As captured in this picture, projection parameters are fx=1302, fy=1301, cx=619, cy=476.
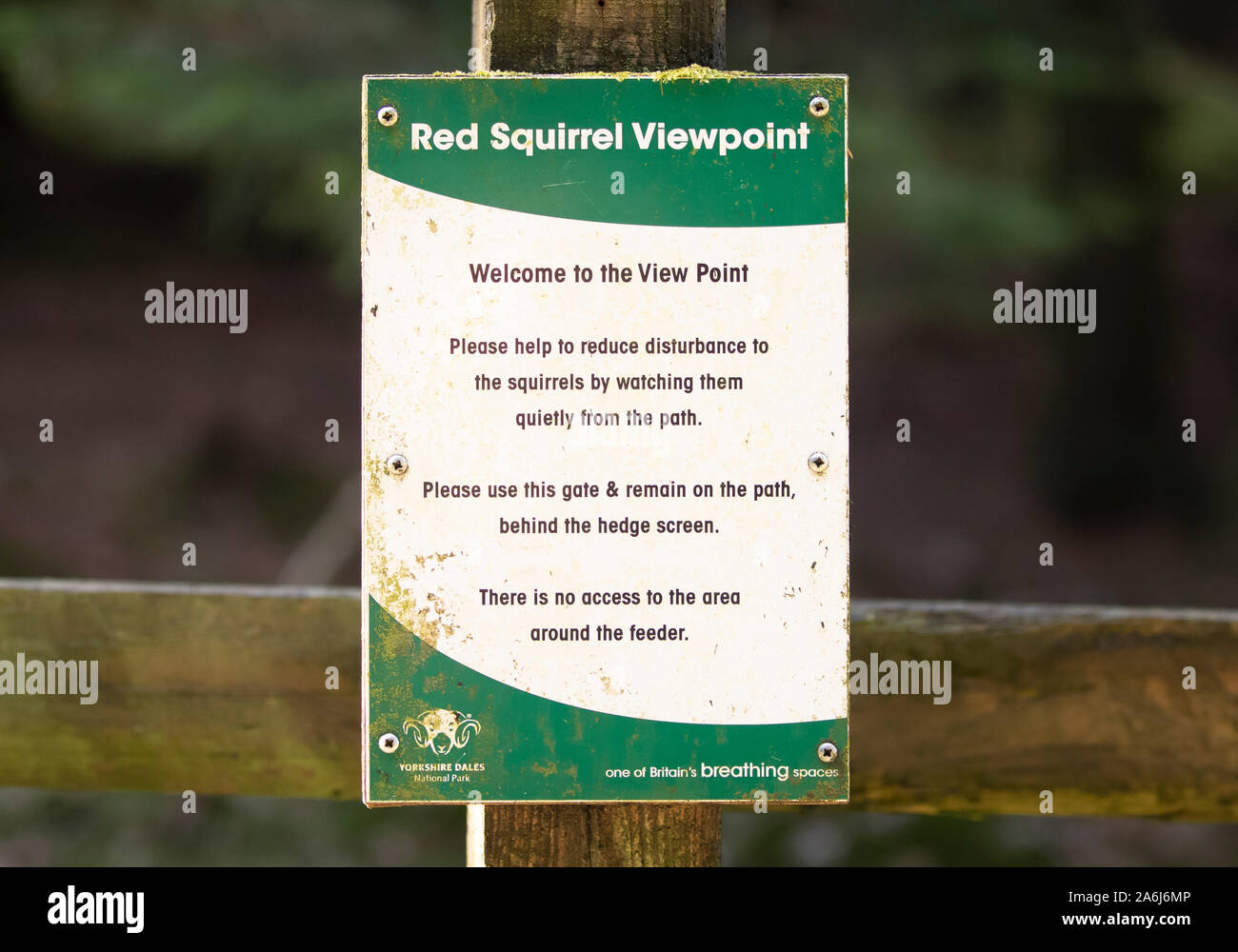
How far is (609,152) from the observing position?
158cm

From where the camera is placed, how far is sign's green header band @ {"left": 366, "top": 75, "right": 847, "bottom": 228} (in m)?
1.57

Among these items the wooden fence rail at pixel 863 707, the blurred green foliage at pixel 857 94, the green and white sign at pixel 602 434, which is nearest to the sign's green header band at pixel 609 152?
the green and white sign at pixel 602 434

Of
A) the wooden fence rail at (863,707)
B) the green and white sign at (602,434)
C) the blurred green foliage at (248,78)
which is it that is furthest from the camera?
the blurred green foliage at (248,78)

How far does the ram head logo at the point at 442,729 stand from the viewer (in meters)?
1.59

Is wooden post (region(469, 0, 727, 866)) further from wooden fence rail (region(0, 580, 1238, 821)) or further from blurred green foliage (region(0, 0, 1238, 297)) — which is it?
blurred green foliage (region(0, 0, 1238, 297))

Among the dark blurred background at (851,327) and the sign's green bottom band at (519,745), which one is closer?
the sign's green bottom band at (519,745)

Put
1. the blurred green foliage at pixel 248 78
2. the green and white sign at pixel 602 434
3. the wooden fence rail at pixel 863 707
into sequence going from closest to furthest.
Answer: the green and white sign at pixel 602 434 < the wooden fence rail at pixel 863 707 < the blurred green foliage at pixel 248 78

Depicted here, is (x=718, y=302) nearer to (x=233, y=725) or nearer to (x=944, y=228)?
(x=233, y=725)

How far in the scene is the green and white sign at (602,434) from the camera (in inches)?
61.8

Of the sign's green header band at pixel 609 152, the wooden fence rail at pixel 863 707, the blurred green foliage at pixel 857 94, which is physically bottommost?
the wooden fence rail at pixel 863 707

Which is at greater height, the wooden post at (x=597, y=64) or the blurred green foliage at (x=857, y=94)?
the blurred green foliage at (x=857, y=94)

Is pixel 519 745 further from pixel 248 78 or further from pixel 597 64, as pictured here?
pixel 248 78

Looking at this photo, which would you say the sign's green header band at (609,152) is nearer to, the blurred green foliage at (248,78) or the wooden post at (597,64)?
the wooden post at (597,64)

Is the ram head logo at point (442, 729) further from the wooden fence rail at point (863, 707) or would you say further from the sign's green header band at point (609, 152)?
the sign's green header band at point (609, 152)
